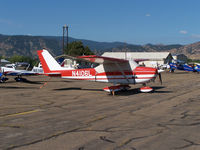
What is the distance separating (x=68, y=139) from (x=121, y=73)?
36.7ft

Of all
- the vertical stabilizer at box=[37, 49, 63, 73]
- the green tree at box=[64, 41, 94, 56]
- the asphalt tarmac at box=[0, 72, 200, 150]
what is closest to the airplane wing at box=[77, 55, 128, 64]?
the asphalt tarmac at box=[0, 72, 200, 150]

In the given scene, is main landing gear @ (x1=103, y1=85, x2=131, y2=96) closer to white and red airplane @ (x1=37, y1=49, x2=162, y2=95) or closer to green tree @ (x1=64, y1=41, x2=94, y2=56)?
white and red airplane @ (x1=37, y1=49, x2=162, y2=95)

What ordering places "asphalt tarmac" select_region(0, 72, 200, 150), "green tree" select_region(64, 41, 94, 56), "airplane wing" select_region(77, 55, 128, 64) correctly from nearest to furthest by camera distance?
"asphalt tarmac" select_region(0, 72, 200, 150) < "airplane wing" select_region(77, 55, 128, 64) < "green tree" select_region(64, 41, 94, 56)

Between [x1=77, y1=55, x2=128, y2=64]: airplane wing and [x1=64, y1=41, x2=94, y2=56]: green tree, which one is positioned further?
[x1=64, y1=41, x2=94, y2=56]: green tree

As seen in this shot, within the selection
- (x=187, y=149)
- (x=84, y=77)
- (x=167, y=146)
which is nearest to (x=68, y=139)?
(x=167, y=146)

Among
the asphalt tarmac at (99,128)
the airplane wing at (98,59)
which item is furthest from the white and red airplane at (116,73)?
the asphalt tarmac at (99,128)

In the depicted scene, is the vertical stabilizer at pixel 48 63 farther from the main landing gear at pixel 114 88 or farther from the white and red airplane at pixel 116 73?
the main landing gear at pixel 114 88

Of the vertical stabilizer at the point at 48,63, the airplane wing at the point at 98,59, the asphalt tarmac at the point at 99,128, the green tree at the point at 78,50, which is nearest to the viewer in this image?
the asphalt tarmac at the point at 99,128

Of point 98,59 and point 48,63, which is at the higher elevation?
point 98,59

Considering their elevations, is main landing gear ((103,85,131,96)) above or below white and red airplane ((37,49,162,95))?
below

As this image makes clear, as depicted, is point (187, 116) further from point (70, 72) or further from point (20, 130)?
point (70, 72)

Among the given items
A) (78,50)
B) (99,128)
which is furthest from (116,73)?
(78,50)

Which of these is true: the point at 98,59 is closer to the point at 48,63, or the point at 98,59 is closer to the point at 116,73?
the point at 116,73

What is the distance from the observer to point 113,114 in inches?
386
